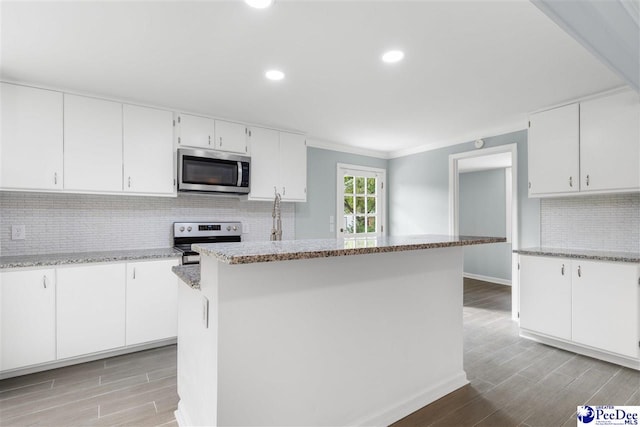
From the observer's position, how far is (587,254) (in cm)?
280

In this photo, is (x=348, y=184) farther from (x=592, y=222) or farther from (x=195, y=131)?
(x=592, y=222)

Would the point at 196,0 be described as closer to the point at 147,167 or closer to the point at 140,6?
the point at 140,6

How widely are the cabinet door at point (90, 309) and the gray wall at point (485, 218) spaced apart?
5.91m

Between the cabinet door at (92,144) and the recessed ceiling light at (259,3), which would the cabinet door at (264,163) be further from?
the recessed ceiling light at (259,3)

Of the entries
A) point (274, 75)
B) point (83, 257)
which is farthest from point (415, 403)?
point (83, 257)

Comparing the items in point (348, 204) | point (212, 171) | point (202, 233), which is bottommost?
point (202, 233)

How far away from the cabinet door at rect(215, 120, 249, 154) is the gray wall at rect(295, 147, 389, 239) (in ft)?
3.73

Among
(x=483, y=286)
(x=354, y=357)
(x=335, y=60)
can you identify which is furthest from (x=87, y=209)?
(x=483, y=286)

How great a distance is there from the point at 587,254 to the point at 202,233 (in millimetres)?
3780

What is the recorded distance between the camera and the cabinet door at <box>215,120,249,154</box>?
3477 millimetres

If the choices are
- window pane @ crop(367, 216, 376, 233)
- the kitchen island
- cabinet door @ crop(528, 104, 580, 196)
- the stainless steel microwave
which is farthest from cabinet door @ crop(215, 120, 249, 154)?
cabinet door @ crop(528, 104, 580, 196)

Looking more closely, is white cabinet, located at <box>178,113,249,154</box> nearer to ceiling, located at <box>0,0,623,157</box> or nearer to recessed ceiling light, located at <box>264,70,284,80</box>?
ceiling, located at <box>0,0,623,157</box>

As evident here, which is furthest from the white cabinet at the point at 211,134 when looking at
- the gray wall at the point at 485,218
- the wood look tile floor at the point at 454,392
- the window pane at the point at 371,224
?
the gray wall at the point at 485,218

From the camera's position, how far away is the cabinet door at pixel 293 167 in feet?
12.9
